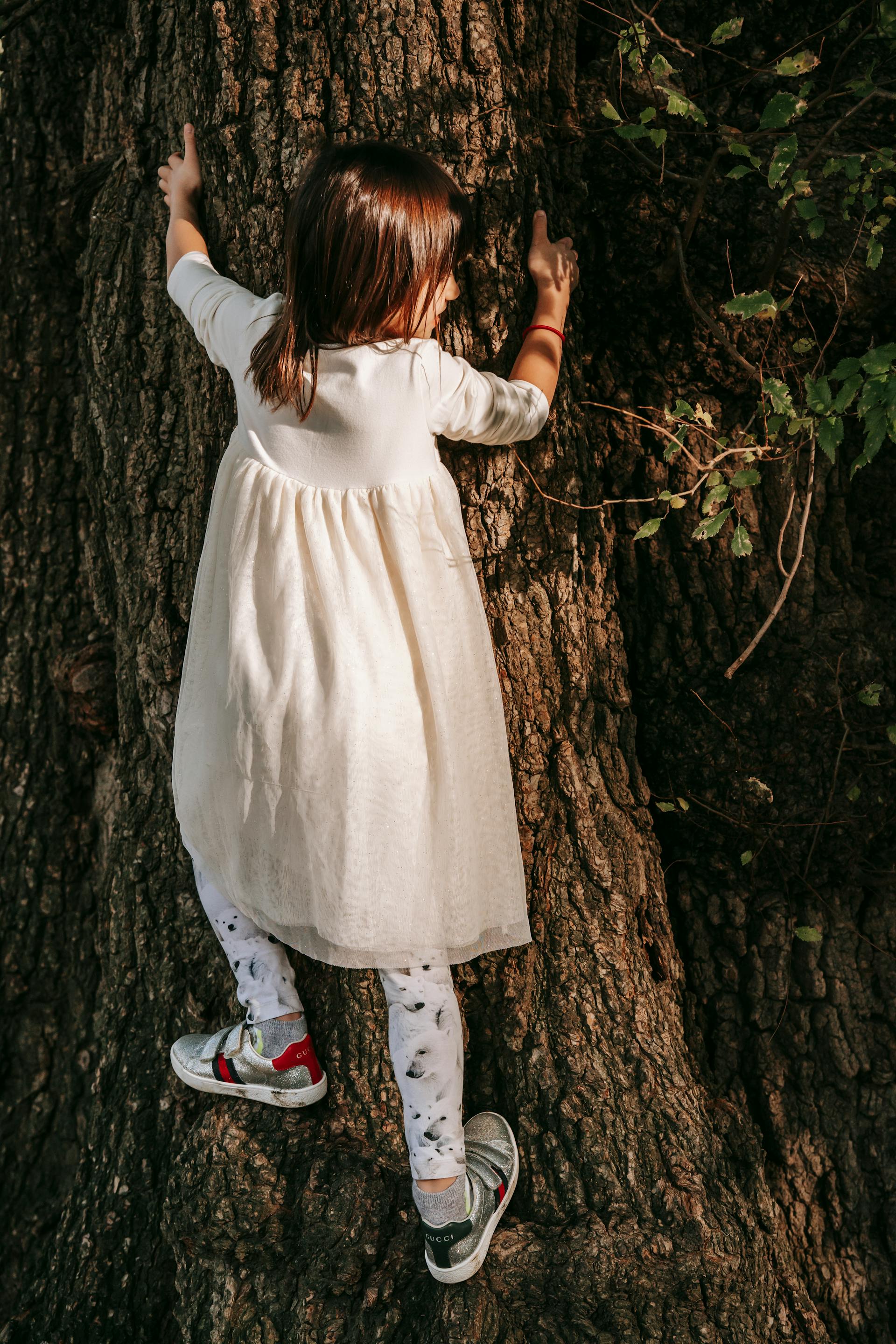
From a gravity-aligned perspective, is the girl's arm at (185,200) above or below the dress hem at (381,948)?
above

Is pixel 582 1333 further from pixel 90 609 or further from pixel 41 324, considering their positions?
pixel 41 324

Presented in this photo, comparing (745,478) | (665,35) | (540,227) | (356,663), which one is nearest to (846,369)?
(745,478)

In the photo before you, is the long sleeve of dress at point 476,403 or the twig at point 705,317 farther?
the twig at point 705,317

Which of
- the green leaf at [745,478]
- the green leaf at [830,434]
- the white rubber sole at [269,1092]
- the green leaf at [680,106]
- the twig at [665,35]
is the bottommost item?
the white rubber sole at [269,1092]

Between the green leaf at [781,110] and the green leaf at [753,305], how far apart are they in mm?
303

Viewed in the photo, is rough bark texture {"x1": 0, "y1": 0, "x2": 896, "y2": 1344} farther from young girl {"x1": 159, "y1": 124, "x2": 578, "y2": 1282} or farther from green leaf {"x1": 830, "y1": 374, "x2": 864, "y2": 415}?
green leaf {"x1": 830, "y1": 374, "x2": 864, "y2": 415}

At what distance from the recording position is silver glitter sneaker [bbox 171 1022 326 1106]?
2107mm

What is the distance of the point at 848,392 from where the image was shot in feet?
6.23

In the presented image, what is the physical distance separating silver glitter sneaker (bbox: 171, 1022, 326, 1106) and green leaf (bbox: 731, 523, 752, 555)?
1506 millimetres

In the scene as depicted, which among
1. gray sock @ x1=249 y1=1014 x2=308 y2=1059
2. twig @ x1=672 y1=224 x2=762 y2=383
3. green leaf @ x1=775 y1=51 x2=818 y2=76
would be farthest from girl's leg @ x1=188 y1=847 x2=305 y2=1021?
green leaf @ x1=775 y1=51 x2=818 y2=76

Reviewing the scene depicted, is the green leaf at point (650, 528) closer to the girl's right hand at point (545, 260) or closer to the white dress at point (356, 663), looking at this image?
the white dress at point (356, 663)

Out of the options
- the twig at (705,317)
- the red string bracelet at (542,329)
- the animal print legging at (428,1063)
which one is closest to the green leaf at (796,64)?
the twig at (705,317)

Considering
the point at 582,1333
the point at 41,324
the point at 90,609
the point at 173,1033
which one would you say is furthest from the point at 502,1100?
the point at 41,324

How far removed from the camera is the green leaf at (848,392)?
190cm
